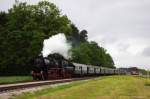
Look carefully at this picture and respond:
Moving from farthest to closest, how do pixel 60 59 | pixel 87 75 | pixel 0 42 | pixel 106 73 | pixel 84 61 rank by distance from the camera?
1. pixel 84 61
2. pixel 106 73
3. pixel 0 42
4. pixel 87 75
5. pixel 60 59

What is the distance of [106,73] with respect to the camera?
92.3 metres

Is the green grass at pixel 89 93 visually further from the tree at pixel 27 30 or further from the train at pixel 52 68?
the tree at pixel 27 30

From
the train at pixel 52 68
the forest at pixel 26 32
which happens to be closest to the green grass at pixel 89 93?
the train at pixel 52 68

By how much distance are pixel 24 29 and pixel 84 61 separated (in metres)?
24.0

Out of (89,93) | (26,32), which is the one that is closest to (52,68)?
(89,93)

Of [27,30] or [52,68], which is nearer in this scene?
[52,68]

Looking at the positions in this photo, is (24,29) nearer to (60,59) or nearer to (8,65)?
(8,65)

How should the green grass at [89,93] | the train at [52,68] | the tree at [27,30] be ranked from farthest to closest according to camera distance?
the tree at [27,30] < the train at [52,68] < the green grass at [89,93]

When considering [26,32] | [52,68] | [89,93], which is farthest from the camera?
[26,32]

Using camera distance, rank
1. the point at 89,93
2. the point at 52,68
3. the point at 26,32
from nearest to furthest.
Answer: the point at 89,93
the point at 52,68
the point at 26,32

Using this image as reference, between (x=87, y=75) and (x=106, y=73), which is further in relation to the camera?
(x=106, y=73)

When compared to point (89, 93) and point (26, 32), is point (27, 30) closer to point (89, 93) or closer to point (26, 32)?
point (26, 32)

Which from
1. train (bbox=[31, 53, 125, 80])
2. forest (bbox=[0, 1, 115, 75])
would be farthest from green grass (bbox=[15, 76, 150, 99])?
forest (bbox=[0, 1, 115, 75])

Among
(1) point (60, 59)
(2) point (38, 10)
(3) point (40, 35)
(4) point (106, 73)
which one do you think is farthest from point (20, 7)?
(1) point (60, 59)
